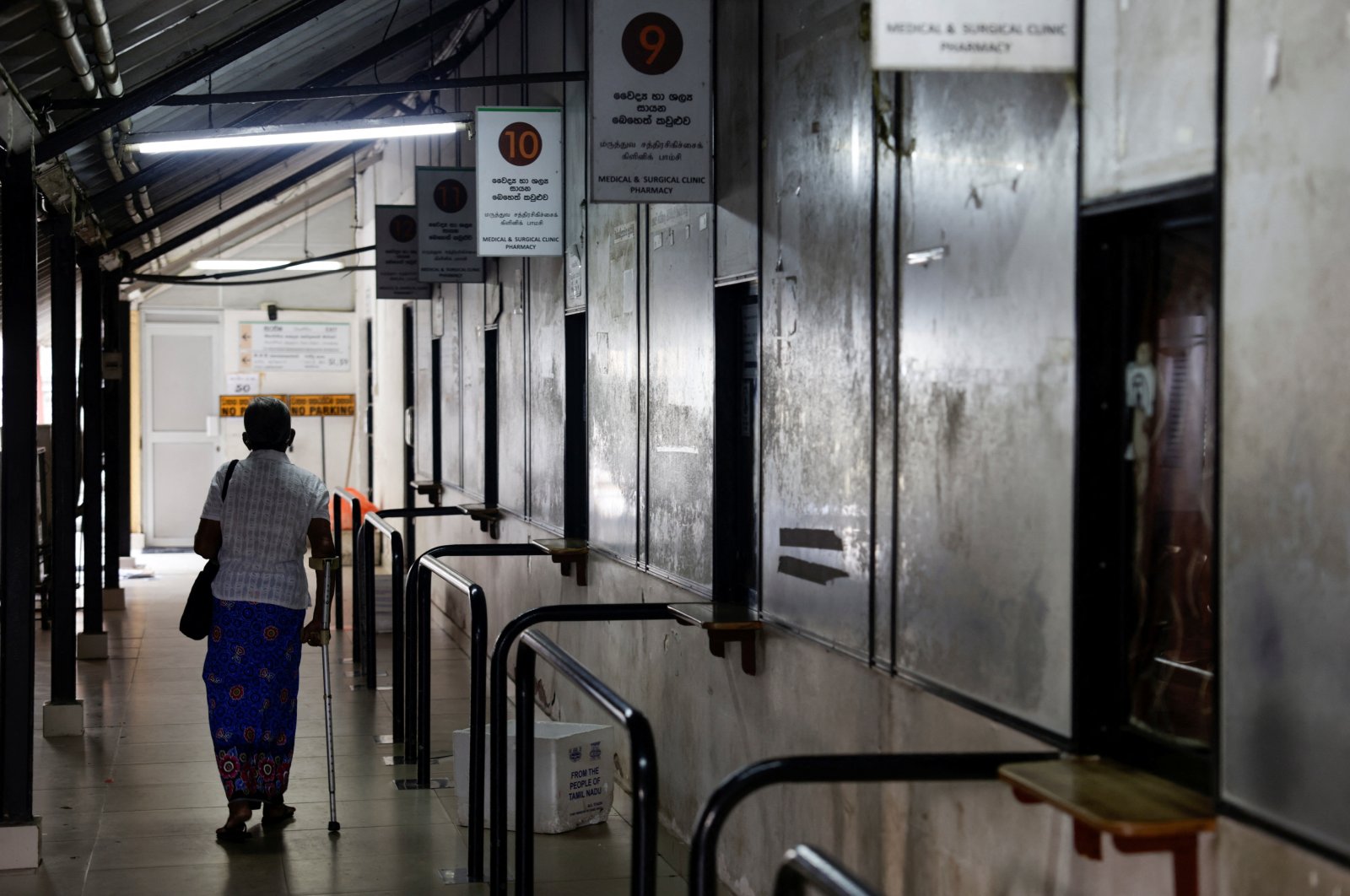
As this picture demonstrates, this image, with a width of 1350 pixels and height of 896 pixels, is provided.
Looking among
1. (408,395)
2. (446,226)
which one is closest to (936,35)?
(446,226)

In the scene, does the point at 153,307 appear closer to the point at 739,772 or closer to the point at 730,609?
the point at 730,609

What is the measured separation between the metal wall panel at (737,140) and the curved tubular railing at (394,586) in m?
2.59

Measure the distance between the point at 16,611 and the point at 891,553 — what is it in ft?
10.7

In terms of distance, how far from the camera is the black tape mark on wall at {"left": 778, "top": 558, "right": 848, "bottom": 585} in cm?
427

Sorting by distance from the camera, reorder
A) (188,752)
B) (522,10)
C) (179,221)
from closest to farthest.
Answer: (188,752), (522,10), (179,221)

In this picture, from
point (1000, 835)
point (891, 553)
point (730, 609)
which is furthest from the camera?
point (730, 609)

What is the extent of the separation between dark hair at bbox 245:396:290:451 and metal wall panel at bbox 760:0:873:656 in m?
2.08

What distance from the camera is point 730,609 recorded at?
5.10 meters

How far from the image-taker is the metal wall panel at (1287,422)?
7.56 ft

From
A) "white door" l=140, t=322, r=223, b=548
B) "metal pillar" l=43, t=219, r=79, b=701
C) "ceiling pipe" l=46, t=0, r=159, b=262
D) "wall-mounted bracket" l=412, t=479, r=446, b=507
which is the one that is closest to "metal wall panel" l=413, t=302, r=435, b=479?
"wall-mounted bracket" l=412, t=479, r=446, b=507

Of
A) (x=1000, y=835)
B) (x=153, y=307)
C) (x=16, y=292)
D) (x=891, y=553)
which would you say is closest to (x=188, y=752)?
(x=16, y=292)

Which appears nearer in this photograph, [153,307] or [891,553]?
[891,553]

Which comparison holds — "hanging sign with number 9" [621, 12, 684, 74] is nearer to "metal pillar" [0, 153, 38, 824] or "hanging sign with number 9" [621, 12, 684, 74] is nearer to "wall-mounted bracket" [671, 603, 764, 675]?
"wall-mounted bracket" [671, 603, 764, 675]

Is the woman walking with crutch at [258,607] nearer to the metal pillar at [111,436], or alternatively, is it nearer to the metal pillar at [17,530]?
the metal pillar at [17,530]
